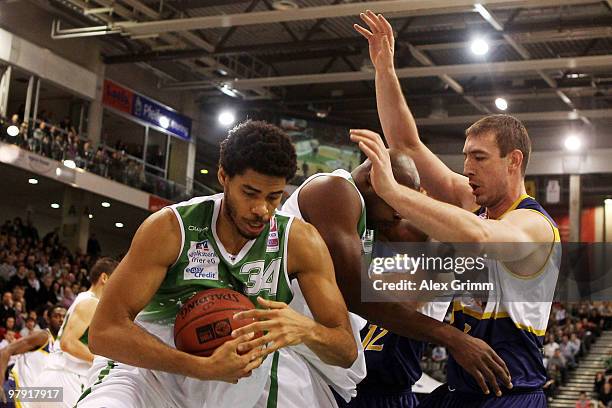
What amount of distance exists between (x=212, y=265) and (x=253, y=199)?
35 cm

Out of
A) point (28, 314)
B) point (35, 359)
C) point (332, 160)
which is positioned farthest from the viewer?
point (332, 160)

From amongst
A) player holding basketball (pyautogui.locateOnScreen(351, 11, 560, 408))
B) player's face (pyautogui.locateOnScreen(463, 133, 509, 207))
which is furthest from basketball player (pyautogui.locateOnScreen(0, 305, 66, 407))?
player's face (pyautogui.locateOnScreen(463, 133, 509, 207))

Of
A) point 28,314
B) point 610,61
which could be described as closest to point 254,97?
point 610,61

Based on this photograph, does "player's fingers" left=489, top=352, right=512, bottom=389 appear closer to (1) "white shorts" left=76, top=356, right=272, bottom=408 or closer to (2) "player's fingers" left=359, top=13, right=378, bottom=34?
(1) "white shorts" left=76, top=356, right=272, bottom=408

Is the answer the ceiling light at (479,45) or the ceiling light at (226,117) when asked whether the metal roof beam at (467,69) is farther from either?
the ceiling light at (226,117)

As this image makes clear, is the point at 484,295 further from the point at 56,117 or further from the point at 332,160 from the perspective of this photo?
the point at 332,160

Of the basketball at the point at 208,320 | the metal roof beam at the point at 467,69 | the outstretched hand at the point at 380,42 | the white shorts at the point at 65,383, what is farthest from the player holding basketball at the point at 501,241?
the metal roof beam at the point at 467,69

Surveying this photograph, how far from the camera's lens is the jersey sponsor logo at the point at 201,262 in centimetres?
378

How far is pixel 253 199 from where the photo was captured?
3.71 meters

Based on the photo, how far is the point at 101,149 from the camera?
24.2 m

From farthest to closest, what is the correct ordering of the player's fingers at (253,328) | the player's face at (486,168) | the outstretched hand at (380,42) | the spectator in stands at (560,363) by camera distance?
the spectator in stands at (560,363) → the outstretched hand at (380,42) → the player's face at (486,168) → the player's fingers at (253,328)

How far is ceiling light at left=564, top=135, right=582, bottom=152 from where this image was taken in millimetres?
26859

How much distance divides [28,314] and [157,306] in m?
13.1

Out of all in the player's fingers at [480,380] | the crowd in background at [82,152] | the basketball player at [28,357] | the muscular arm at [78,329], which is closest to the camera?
the player's fingers at [480,380]
